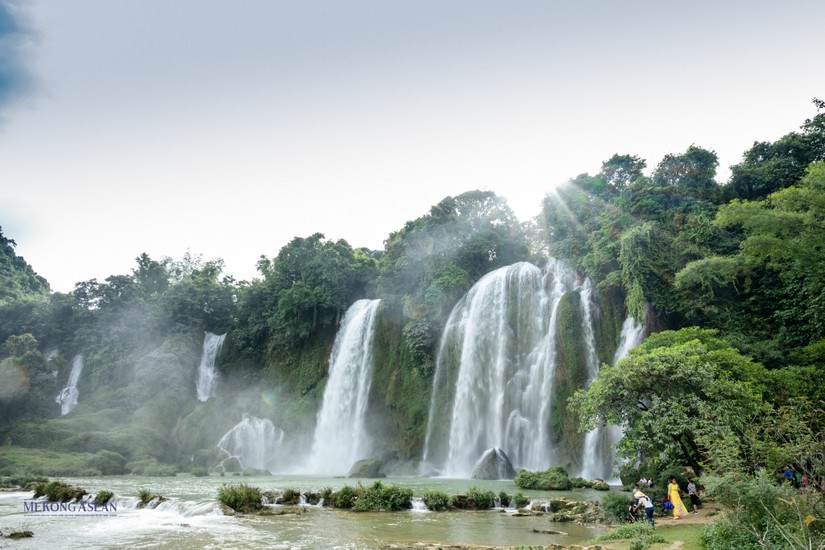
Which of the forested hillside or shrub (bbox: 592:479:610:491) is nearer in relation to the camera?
the forested hillside

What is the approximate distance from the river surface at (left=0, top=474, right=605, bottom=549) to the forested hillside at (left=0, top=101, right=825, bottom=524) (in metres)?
4.35

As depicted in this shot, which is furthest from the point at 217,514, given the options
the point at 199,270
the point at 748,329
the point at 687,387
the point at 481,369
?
the point at 199,270

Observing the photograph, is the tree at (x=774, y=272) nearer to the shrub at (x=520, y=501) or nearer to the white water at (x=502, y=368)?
the white water at (x=502, y=368)

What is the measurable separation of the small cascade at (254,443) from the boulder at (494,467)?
19.5 meters

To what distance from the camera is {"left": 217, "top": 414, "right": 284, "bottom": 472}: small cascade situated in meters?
41.1

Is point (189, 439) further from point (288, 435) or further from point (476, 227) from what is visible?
point (476, 227)

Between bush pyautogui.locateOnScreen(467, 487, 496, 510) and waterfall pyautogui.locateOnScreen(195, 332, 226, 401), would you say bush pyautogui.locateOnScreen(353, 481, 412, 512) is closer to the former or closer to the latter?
bush pyautogui.locateOnScreen(467, 487, 496, 510)

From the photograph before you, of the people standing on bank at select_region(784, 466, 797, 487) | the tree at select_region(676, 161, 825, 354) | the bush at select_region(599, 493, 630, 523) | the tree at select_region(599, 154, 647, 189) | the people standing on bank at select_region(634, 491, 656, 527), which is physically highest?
the tree at select_region(599, 154, 647, 189)

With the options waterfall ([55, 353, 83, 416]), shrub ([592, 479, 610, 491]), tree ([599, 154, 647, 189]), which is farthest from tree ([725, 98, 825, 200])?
waterfall ([55, 353, 83, 416])

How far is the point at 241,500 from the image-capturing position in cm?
1688

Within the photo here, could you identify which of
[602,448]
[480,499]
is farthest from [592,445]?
[480,499]

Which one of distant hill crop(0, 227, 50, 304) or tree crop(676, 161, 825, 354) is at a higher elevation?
distant hill crop(0, 227, 50, 304)

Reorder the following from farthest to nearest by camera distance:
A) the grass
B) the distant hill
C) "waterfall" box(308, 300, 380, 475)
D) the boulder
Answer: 1. the distant hill
2. "waterfall" box(308, 300, 380, 475)
3. the boulder
4. the grass

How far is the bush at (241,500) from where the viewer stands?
55.0 ft
